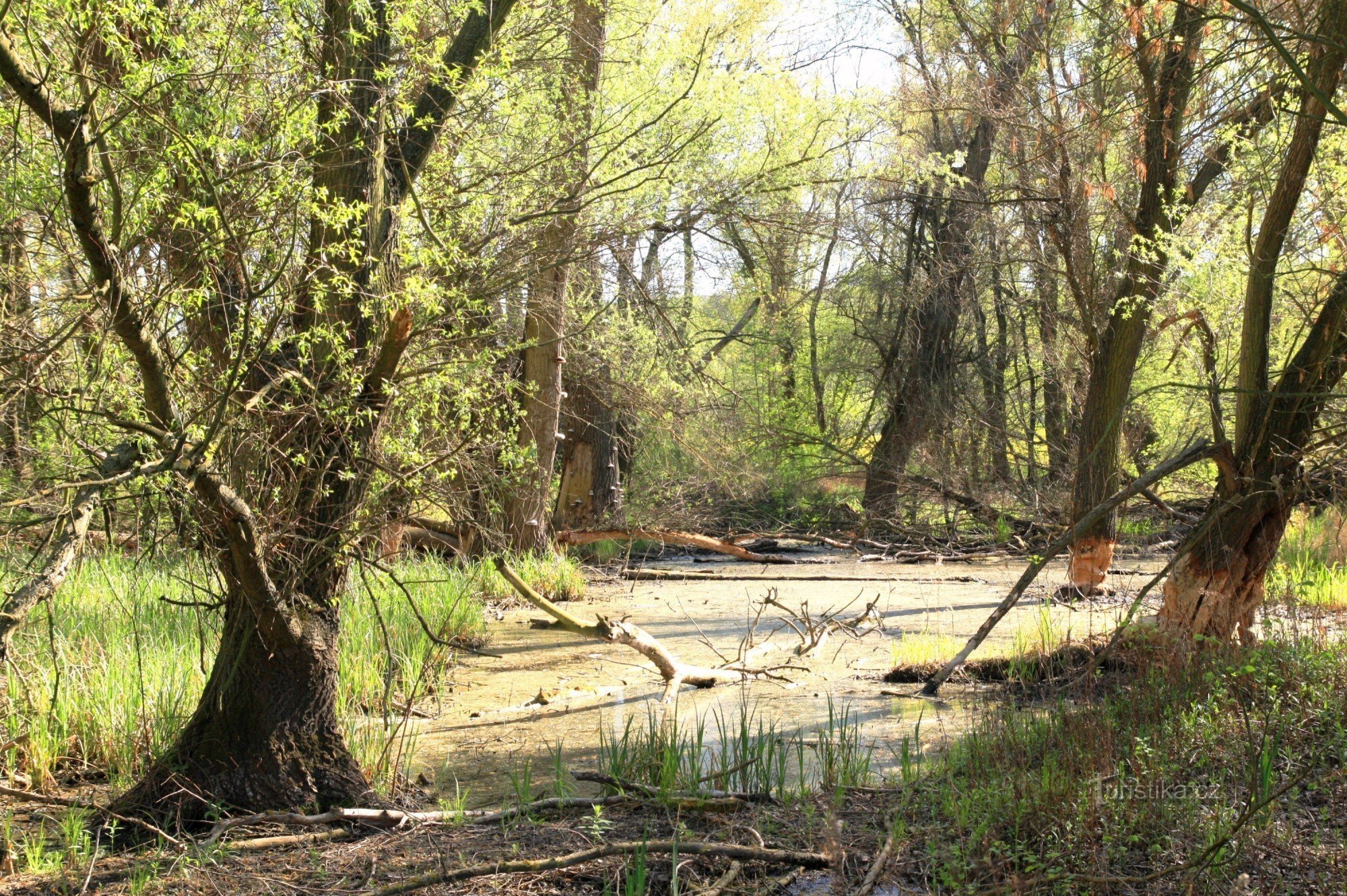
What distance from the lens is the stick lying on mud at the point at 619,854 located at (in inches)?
144

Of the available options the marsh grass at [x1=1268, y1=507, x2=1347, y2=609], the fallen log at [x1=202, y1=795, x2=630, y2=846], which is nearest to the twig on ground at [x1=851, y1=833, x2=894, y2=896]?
the fallen log at [x1=202, y1=795, x2=630, y2=846]

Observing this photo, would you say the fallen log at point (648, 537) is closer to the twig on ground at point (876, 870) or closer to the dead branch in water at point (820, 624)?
the dead branch in water at point (820, 624)

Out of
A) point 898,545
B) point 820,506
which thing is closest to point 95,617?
point 898,545

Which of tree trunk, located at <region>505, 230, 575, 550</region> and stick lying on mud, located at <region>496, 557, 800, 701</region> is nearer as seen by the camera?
stick lying on mud, located at <region>496, 557, 800, 701</region>

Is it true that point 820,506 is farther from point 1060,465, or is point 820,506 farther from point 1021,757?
point 1021,757

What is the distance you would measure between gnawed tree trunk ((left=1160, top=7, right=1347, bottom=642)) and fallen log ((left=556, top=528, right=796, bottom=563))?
23.8 feet

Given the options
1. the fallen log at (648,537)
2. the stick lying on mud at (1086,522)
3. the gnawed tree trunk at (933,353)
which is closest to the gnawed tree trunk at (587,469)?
the fallen log at (648,537)

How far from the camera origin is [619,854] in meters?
3.96

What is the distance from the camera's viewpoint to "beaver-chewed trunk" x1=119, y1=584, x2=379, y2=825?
4.48 metres

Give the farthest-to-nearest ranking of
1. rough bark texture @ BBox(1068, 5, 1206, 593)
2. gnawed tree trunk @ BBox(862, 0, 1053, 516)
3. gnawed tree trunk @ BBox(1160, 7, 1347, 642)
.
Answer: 1. gnawed tree trunk @ BBox(862, 0, 1053, 516)
2. rough bark texture @ BBox(1068, 5, 1206, 593)
3. gnawed tree trunk @ BBox(1160, 7, 1347, 642)

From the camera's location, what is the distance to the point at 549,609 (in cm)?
693

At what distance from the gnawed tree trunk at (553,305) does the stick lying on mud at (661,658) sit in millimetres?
935

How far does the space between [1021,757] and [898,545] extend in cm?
1000

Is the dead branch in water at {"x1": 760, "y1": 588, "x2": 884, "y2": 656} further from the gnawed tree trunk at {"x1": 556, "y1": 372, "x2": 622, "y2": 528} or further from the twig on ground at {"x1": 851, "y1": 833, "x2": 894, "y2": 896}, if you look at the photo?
the twig on ground at {"x1": 851, "y1": 833, "x2": 894, "y2": 896}
